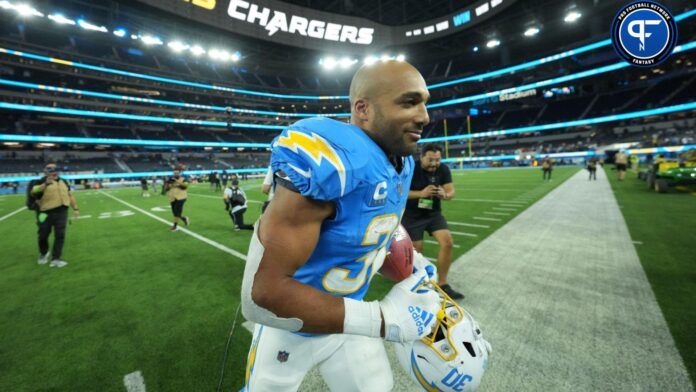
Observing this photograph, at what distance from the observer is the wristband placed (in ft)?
3.22

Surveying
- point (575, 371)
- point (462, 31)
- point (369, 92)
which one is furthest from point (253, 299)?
point (462, 31)

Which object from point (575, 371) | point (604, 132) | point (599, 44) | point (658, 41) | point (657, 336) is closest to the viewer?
point (575, 371)

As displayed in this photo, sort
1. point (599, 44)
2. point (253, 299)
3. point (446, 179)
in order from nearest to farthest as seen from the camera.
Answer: point (253, 299) < point (446, 179) < point (599, 44)

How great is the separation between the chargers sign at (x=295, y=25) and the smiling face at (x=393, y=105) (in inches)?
1255

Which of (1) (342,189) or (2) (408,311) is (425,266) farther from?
(1) (342,189)

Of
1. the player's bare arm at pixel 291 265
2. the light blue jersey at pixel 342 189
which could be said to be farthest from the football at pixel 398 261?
the player's bare arm at pixel 291 265

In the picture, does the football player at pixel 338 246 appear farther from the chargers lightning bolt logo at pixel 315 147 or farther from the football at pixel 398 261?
the football at pixel 398 261

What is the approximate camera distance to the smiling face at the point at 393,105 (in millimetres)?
1184

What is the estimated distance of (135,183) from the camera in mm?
41125

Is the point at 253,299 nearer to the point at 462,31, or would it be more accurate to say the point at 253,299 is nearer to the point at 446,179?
the point at 446,179

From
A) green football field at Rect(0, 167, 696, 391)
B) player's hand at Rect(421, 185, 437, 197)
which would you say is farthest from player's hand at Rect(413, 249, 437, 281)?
player's hand at Rect(421, 185, 437, 197)

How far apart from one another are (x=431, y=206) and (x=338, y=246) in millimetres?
3134

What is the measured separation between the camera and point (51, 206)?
559 centimetres

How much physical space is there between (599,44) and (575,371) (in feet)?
187
